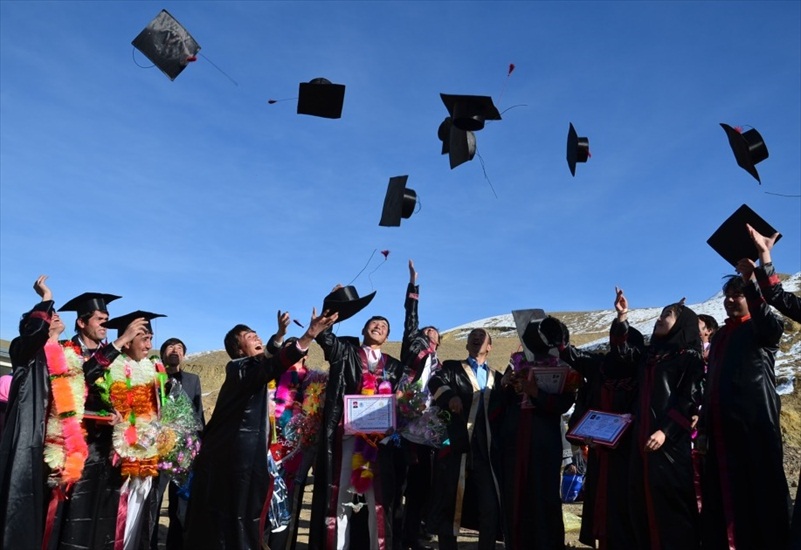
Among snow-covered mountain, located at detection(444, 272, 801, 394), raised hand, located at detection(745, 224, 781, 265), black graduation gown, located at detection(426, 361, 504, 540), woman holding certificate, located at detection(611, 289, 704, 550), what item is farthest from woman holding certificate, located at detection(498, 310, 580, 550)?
snow-covered mountain, located at detection(444, 272, 801, 394)

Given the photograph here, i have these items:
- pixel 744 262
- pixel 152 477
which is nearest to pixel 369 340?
pixel 152 477

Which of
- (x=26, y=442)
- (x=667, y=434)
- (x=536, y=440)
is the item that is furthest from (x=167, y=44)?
(x=667, y=434)

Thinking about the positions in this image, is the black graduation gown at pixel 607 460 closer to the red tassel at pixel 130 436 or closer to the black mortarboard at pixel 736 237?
the black mortarboard at pixel 736 237

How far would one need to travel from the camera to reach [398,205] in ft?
30.0

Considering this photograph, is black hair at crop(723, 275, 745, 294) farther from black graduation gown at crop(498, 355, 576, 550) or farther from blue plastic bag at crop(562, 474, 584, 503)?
blue plastic bag at crop(562, 474, 584, 503)

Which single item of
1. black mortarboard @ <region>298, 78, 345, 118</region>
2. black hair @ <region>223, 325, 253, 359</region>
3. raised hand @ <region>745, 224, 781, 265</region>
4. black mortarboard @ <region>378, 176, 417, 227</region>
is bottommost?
black hair @ <region>223, 325, 253, 359</region>

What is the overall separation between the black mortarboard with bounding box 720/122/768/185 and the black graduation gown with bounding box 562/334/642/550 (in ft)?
7.02

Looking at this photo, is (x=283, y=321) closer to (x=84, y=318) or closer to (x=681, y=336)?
(x=84, y=318)

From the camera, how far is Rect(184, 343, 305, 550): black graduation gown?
588cm

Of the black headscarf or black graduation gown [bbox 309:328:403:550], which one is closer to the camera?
the black headscarf

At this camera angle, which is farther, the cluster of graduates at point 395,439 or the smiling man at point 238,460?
the smiling man at point 238,460

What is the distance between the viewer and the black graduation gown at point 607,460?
6230mm

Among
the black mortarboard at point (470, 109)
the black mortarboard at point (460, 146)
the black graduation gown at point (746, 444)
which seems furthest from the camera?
the black mortarboard at point (460, 146)

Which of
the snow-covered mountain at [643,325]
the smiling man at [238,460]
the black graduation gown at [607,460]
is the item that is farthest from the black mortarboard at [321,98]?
the snow-covered mountain at [643,325]
